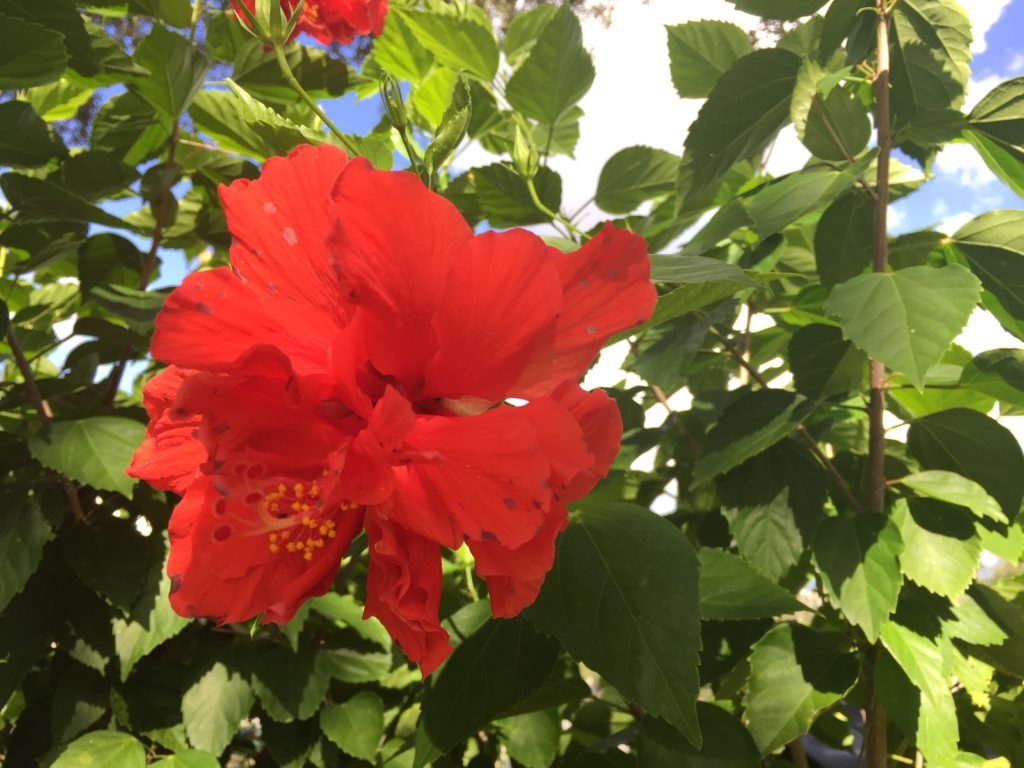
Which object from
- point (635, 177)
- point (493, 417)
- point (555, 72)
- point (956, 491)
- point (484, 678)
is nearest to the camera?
point (493, 417)

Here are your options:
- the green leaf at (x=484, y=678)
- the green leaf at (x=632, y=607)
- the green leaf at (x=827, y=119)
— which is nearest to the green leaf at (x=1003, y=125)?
the green leaf at (x=827, y=119)

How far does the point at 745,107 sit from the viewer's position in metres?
0.84

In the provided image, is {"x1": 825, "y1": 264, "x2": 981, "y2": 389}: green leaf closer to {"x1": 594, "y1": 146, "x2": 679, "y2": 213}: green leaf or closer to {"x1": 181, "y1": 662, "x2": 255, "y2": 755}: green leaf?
{"x1": 594, "y1": 146, "x2": 679, "y2": 213}: green leaf

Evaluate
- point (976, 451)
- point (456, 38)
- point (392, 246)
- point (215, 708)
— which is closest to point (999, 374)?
point (976, 451)

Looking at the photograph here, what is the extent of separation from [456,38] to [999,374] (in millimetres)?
799

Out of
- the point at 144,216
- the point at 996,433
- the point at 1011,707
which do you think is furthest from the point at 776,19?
the point at 144,216

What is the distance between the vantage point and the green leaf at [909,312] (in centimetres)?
64

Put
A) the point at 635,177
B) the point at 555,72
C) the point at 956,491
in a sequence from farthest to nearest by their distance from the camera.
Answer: the point at 635,177 → the point at 555,72 → the point at 956,491

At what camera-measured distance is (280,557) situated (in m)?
0.47

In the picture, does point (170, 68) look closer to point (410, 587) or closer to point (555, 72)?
point (555, 72)

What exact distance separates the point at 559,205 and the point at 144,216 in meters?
0.72

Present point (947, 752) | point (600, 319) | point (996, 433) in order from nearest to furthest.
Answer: point (600, 319) < point (947, 752) < point (996, 433)

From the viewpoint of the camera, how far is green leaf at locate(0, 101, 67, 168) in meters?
0.90

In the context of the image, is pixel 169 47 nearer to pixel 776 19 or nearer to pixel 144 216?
pixel 144 216
